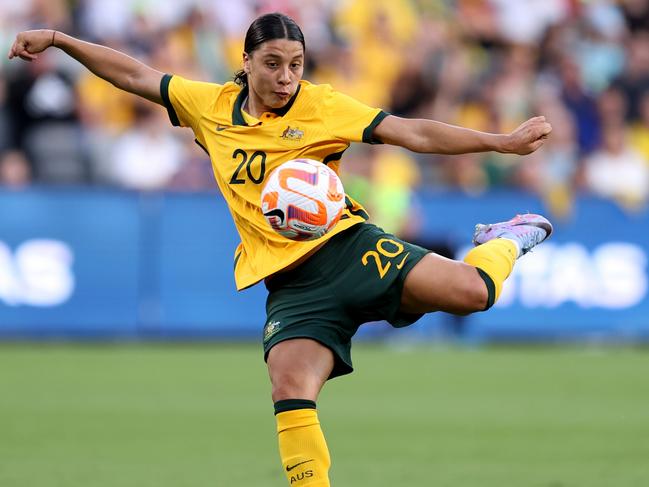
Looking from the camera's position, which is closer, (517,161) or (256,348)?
(256,348)

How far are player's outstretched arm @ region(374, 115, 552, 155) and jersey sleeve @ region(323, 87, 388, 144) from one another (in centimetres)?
4

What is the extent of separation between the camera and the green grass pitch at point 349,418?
24.2 feet

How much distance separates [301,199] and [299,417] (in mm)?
943

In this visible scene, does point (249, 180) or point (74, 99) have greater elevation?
point (74, 99)

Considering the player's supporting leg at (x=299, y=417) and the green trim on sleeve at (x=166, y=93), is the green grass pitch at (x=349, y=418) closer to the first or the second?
the player's supporting leg at (x=299, y=417)

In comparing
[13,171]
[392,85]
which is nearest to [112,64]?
[13,171]

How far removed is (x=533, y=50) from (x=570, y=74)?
977mm

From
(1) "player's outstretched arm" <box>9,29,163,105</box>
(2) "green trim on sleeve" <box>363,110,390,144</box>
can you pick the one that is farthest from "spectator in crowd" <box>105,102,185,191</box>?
(2) "green trim on sleeve" <box>363,110,390,144</box>

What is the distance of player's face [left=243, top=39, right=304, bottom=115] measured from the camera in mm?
5891

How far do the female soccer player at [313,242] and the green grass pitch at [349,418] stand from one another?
1412 millimetres

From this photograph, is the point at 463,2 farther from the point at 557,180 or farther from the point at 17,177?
the point at 17,177

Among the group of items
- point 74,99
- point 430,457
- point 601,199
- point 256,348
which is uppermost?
point 74,99

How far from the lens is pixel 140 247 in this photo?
1520 cm

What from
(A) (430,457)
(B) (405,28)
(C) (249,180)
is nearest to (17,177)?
(B) (405,28)
